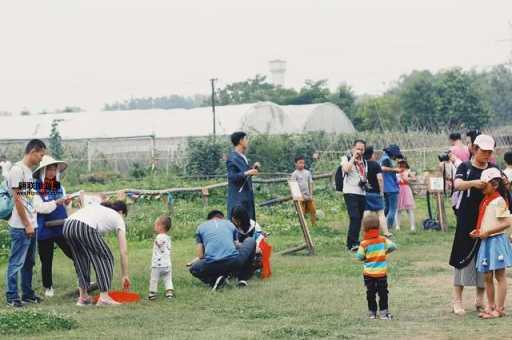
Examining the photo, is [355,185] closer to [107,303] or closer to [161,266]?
[161,266]

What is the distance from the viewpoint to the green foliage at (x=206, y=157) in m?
32.1

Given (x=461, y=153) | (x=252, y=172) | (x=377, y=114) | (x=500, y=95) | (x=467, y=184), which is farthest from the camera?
(x=500, y=95)

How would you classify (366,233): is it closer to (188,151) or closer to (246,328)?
(246,328)

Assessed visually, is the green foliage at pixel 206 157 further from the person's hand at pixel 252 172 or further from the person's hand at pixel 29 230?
the person's hand at pixel 29 230

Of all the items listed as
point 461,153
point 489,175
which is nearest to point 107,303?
point 489,175

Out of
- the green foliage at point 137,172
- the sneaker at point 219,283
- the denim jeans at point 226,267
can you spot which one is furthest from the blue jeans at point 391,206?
the green foliage at point 137,172

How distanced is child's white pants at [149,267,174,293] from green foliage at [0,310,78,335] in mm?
1740

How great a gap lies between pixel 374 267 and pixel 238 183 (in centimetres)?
419

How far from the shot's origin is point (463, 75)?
4709 centimetres

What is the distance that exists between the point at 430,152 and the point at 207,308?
69.6ft

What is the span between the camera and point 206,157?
106ft

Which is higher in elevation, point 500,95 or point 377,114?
point 500,95

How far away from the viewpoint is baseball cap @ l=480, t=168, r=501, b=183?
28.4 feet

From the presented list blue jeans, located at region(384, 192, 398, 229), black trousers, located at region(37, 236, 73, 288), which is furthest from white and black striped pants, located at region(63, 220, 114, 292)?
blue jeans, located at region(384, 192, 398, 229)
